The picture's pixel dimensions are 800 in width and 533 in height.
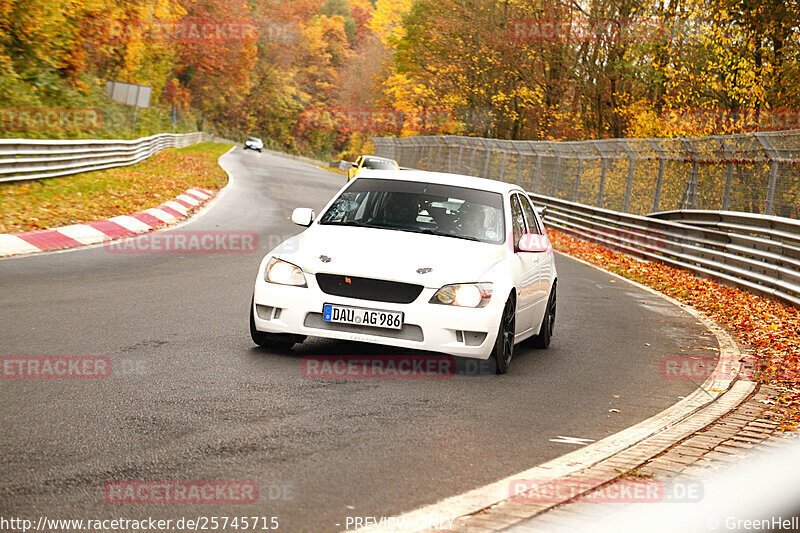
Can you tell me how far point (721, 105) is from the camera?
112 ft

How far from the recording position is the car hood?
7.64 meters

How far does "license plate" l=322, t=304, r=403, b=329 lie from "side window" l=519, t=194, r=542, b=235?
2.77 m

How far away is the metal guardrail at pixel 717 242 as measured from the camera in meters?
14.9

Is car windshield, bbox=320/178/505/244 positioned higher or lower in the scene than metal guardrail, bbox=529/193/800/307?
higher

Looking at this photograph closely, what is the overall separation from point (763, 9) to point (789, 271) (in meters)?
19.0

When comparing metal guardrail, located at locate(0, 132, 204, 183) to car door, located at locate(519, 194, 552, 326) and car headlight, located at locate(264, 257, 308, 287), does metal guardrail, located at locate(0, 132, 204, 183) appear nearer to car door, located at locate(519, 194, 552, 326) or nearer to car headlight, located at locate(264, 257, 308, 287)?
car door, located at locate(519, 194, 552, 326)

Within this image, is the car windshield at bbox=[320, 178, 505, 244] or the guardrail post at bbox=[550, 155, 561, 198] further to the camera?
the guardrail post at bbox=[550, 155, 561, 198]

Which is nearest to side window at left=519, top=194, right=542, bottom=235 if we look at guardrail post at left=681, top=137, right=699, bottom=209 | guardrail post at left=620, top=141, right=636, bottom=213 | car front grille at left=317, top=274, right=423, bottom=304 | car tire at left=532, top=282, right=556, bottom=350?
car tire at left=532, top=282, right=556, bottom=350

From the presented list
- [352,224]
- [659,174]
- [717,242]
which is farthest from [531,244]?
[659,174]

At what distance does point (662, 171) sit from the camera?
2400 centimetres

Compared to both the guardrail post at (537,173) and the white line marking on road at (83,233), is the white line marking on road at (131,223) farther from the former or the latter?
the guardrail post at (537,173)

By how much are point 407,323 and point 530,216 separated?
3.10 metres

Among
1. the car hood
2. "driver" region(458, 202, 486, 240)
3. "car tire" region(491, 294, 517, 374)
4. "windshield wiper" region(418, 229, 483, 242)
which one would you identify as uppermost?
"driver" region(458, 202, 486, 240)

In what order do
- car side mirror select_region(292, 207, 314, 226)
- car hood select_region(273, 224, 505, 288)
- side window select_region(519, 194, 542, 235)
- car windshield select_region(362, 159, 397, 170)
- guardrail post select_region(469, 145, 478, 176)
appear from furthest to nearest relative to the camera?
guardrail post select_region(469, 145, 478, 176), car windshield select_region(362, 159, 397, 170), side window select_region(519, 194, 542, 235), car side mirror select_region(292, 207, 314, 226), car hood select_region(273, 224, 505, 288)
